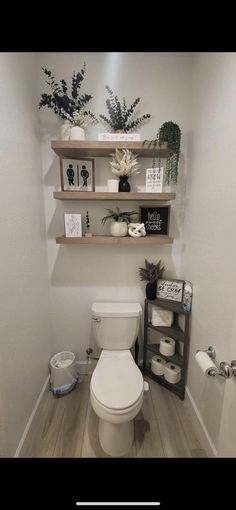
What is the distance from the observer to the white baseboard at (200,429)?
1095 mm

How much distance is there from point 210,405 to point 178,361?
1.29ft

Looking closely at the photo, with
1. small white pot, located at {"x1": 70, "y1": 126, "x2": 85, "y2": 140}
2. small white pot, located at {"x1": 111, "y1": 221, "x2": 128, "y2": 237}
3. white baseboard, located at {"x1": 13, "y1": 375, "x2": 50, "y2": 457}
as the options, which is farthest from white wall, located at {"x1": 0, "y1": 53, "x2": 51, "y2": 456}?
small white pot, located at {"x1": 111, "y1": 221, "x2": 128, "y2": 237}

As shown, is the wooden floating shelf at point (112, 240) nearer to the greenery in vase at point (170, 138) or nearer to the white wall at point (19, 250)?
the white wall at point (19, 250)

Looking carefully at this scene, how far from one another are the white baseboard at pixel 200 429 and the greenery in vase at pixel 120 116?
194cm

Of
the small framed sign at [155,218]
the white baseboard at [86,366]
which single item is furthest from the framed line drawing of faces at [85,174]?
the white baseboard at [86,366]

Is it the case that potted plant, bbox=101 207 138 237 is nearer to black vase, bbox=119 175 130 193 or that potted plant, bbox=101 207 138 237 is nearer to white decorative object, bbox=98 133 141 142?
black vase, bbox=119 175 130 193

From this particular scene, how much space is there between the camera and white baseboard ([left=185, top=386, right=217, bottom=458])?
110 centimetres

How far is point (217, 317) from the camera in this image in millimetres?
1044

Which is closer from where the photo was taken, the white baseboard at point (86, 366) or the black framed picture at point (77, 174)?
the black framed picture at point (77, 174)

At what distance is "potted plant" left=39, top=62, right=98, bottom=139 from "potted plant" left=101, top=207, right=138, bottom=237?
0.54 meters
